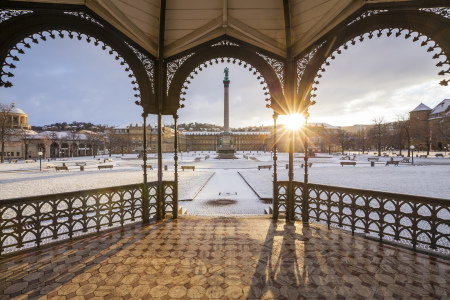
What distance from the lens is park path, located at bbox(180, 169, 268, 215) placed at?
834 cm

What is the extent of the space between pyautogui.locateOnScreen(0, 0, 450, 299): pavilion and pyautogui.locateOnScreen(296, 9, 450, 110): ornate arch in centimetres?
2

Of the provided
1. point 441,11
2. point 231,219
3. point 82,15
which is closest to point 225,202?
point 231,219

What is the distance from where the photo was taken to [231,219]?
5.52 m

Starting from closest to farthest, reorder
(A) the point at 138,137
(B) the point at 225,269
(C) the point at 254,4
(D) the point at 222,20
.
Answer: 1. (B) the point at 225,269
2. (C) the point at 254,4
3. (D) the point at 222,20
4. (A) the point at 138,137

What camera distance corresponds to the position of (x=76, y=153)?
58156 mm

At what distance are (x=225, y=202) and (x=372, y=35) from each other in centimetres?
786

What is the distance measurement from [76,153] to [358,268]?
70698 mm

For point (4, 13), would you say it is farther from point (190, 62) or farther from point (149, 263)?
point (149, 263)

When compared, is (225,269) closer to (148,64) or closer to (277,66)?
(277,66)

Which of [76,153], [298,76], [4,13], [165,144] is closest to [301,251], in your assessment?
[298,76]

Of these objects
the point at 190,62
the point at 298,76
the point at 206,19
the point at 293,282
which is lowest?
the point at 293,282

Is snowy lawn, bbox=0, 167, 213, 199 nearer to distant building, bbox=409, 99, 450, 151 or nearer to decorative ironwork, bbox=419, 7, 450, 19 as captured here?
decorative ironwork, bbox=419, 7, 450, 19

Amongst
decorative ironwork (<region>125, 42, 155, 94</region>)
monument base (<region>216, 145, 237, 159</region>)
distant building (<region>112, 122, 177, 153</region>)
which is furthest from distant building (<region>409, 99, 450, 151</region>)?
distant building (<region>112, 122, 177, 153</region>)

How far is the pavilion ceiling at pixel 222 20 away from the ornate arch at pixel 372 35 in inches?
9.8
